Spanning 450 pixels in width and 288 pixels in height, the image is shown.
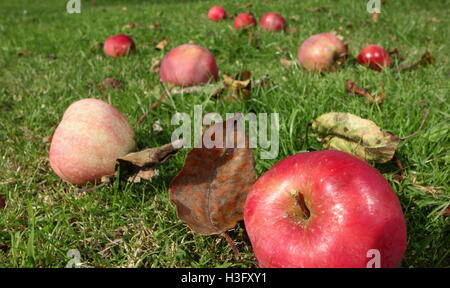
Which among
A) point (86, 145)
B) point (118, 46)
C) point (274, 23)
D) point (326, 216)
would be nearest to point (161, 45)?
point (118, 46)

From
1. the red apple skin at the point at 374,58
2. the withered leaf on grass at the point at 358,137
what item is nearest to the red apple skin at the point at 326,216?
the withered leaf on grass at the point at 358,137

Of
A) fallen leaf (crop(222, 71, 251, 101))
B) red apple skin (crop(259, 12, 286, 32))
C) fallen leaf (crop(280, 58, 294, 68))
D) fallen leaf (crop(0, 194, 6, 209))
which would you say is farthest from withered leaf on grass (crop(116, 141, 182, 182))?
red apple skin (crop(259, 12, 286, 32))

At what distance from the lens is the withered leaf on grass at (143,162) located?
174cm

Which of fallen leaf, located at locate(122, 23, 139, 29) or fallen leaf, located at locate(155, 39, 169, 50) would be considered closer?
fallen leaf, located at locate(155, 39, 169, 50)

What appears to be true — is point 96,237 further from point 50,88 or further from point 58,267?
point 50,88

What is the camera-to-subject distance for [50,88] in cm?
333

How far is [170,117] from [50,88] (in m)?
1.41

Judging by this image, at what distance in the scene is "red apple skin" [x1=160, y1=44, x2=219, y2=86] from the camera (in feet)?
→ 9.95

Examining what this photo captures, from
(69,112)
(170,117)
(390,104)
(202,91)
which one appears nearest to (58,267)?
(69,112)

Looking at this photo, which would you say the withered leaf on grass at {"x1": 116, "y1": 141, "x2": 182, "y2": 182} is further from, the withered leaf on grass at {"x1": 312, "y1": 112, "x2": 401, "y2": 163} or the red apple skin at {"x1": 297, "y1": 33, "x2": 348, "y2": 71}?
the red apple skin at {"x1": 297, "y1": 33, "x2": 348, "y2": 71}

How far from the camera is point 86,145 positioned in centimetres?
183

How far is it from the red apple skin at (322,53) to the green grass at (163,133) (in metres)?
0.16

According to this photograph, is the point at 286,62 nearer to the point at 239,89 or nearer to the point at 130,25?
the point at 239,89

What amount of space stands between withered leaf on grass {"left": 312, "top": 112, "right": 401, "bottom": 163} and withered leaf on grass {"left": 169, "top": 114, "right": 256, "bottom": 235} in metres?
0.61
